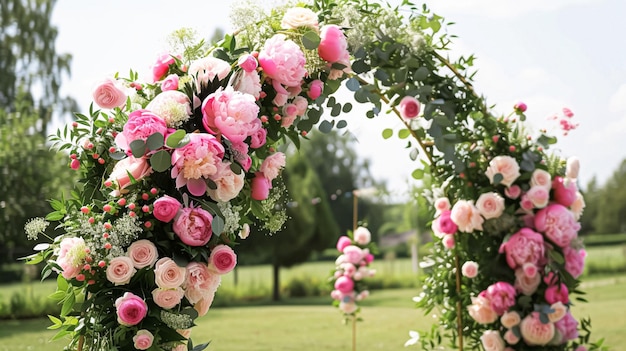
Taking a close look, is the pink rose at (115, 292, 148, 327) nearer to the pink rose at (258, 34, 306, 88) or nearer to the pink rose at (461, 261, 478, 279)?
the pink rose at (258, 34, 306, 88)

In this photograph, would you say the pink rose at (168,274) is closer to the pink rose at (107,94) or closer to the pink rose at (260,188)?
the pink rose at (260,188)

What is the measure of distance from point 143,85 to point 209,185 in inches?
20.4

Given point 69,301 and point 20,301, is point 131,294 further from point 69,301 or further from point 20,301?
point 20,301

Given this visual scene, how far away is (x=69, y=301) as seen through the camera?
6.68 ft

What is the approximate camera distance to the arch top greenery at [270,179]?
6.68 ft

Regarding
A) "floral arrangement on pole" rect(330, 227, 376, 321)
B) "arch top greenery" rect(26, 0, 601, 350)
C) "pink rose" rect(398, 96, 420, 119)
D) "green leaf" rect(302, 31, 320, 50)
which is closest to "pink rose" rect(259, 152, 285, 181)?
"arch top greenery" rect(26, 0, 601, 350)

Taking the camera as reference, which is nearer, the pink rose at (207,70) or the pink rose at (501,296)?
the pink rose at (207,70)

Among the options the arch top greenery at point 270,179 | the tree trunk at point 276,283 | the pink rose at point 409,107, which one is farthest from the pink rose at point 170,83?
the tree trunk at point 276,283

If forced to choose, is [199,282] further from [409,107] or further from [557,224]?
[557,224]

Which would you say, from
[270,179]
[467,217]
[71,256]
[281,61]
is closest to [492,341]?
[467,217]

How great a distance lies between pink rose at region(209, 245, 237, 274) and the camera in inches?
83.3

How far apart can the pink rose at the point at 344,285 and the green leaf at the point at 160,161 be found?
3.73m

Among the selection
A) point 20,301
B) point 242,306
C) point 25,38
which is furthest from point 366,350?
point 25,38

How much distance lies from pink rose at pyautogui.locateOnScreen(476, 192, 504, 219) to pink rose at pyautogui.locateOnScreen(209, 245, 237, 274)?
1.52 metres
